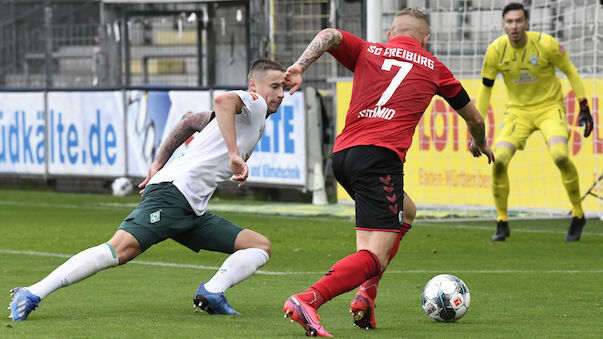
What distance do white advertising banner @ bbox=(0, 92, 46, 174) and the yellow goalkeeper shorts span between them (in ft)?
33.2

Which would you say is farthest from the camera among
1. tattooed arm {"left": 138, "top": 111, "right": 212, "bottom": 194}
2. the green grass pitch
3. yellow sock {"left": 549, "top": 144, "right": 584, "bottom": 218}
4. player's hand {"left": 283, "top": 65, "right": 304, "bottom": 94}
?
yellow sock {"left": 549, "top": 144, "right": 584, "bottom": 218}

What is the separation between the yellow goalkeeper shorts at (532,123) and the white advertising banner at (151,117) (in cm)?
690

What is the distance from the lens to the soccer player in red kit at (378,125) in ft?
20.4

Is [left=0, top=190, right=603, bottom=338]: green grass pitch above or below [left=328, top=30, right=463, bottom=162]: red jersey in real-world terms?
below

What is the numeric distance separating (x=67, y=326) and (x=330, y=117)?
10.9 m

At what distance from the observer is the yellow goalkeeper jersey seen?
455 inches

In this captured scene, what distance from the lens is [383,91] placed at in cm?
639

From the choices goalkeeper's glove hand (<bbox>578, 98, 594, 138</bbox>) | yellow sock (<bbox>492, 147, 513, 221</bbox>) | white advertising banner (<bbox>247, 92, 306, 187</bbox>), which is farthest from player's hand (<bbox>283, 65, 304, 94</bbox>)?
white advertising banner (<bbox>247, 92, 306, 187</bbox>)

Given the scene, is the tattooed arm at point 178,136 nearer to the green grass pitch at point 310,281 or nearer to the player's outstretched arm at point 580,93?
the green grass pitch at point 310,281

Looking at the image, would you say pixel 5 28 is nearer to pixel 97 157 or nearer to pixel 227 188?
pixel 97 157

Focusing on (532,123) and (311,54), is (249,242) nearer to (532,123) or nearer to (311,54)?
(311,54)

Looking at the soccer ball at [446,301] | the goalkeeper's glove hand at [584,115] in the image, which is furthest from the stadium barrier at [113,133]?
the soccer ball at [446,301]

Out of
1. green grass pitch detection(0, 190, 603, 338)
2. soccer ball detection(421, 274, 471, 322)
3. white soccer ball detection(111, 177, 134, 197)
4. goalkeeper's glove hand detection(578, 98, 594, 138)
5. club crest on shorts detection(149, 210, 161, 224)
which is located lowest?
white soccer ball detection(111, 177, 134, 197)

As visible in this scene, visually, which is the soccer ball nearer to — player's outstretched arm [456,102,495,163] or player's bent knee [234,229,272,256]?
player's outstretched arm [456,102,495,163]
